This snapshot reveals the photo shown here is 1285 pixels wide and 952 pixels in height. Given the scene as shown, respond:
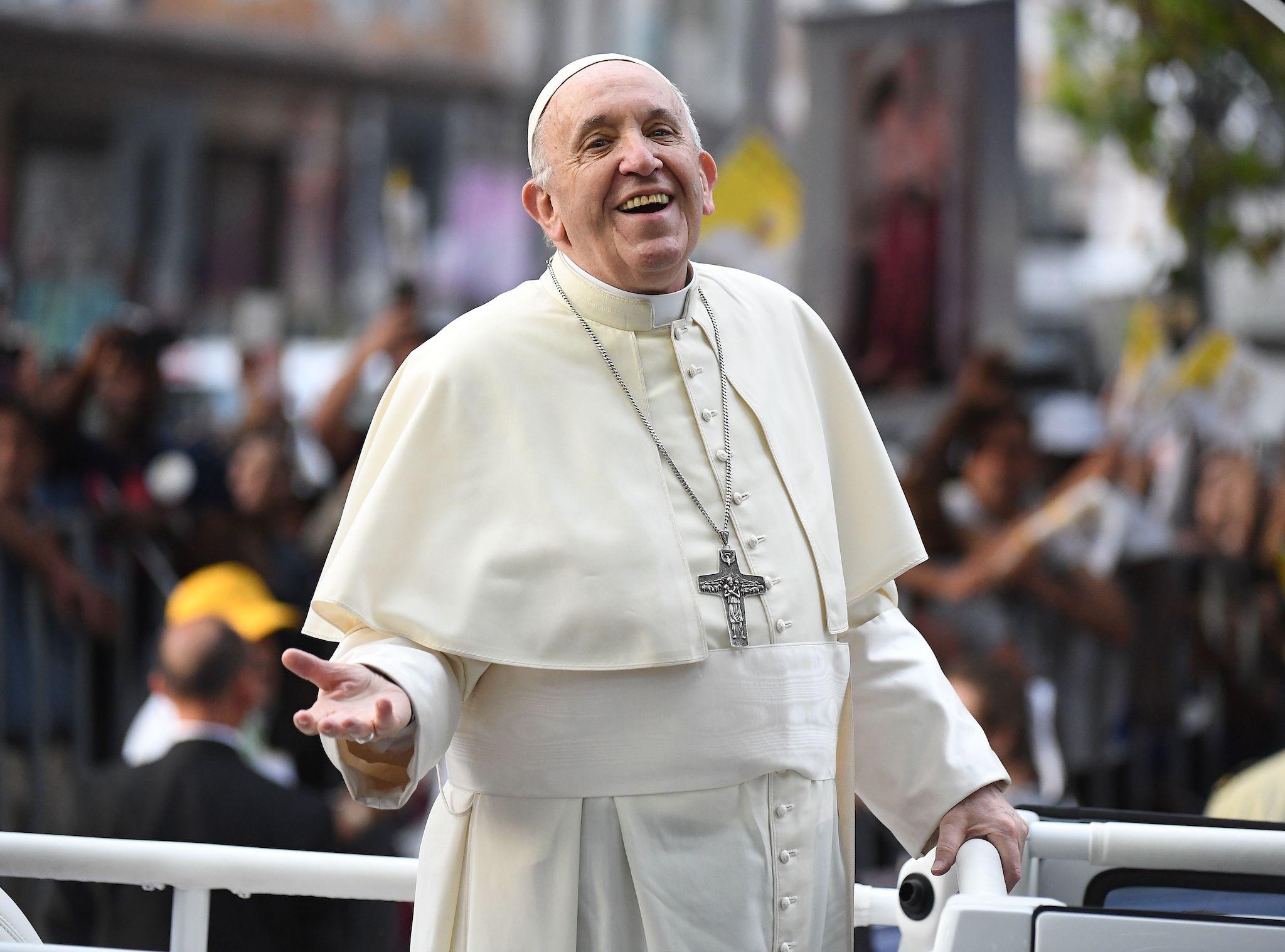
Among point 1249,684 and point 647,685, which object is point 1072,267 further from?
point 647,685

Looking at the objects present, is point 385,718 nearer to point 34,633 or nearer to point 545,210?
point 545,210

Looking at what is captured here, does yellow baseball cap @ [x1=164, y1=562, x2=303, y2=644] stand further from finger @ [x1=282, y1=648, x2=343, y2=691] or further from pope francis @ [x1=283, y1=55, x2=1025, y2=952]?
finger @ [x1=282, y1=648, x2=343, y2=691]

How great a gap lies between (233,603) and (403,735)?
3.85 metres

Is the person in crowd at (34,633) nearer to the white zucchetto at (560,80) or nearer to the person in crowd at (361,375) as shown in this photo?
the person in crowd at (361,375)

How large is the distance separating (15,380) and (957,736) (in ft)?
17.8

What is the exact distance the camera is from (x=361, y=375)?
737cm

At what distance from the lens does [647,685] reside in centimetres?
227

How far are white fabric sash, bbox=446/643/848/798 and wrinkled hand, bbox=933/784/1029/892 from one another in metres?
0.29

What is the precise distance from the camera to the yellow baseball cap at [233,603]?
18.1 ft

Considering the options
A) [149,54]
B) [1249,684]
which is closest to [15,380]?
[149,54]

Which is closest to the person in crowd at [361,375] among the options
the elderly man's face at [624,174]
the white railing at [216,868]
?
the white railing at [216,868]

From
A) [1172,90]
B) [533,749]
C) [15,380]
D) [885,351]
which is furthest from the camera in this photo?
[1172,90]

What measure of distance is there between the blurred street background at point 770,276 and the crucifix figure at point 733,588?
4.07 m

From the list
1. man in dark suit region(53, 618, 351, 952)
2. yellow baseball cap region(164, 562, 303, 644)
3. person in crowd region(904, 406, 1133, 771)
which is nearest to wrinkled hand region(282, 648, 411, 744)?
man in dark suit region(53, 618, 351, 952)
